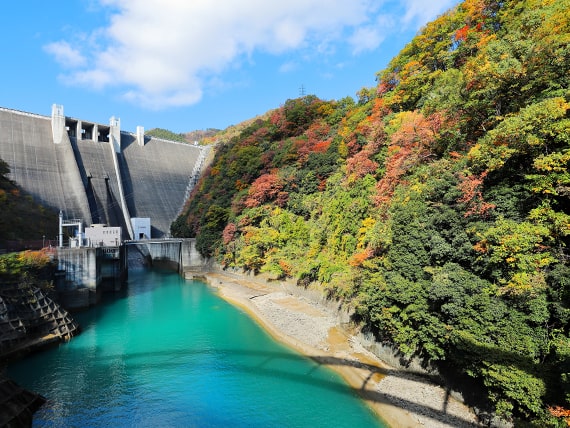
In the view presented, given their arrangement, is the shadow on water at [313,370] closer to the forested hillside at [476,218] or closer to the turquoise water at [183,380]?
the turquoise water at [183,380]

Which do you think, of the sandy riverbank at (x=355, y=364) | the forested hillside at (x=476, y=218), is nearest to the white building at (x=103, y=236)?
the sandy riverbank at (x=355, y=364)

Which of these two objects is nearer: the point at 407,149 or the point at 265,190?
the point at 407,149

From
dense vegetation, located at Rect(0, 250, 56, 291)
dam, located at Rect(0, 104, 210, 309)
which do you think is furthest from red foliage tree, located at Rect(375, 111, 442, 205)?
dam, located at Rect(0, 104, 210, 309)

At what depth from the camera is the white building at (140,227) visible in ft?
146

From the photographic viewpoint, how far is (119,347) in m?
18.6

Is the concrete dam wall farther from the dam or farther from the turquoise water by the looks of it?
the turquoise water

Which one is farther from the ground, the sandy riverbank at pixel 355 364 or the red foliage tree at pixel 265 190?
the red foliage tree at pixel 265 190

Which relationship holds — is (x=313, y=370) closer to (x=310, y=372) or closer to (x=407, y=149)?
(x=310, y=372)

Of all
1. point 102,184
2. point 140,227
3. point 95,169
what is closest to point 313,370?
point 140,227

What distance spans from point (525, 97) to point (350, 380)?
1334cm

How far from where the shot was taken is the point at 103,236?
3366 centimetres

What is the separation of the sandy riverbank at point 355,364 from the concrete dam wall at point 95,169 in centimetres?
2564

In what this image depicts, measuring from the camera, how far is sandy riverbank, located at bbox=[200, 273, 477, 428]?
37.3 feet

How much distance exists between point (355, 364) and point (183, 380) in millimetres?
7731
